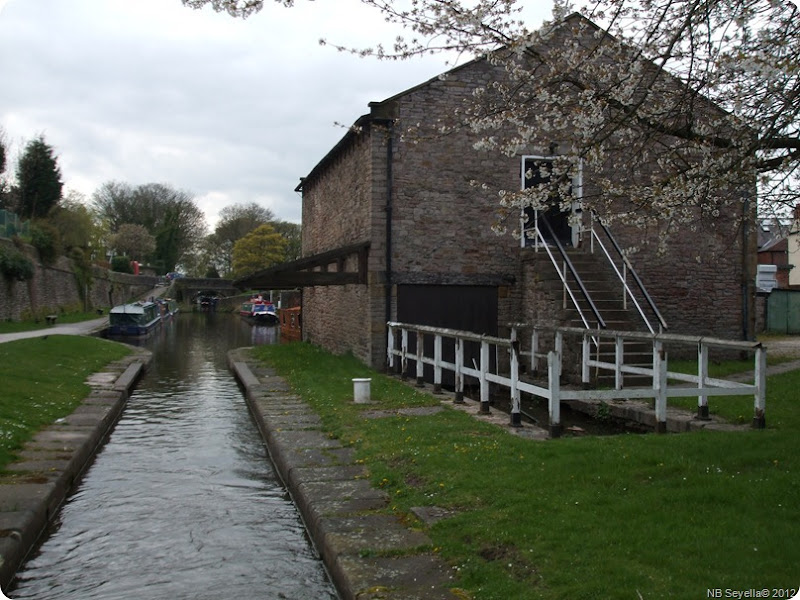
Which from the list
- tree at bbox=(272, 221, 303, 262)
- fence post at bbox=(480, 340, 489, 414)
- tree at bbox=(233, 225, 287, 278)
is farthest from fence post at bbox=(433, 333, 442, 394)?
tree at bbox=(272, 221, 303, 262)

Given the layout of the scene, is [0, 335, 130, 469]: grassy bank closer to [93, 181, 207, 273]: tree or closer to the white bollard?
the white bollard

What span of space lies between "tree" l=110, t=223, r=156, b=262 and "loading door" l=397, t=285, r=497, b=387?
178ft

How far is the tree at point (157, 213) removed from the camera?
69.6m

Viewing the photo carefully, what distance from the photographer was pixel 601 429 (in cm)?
1010

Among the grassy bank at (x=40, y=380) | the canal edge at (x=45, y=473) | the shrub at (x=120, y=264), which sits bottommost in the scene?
the canal edge at (x=45, y=473)

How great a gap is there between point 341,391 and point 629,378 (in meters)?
4.74

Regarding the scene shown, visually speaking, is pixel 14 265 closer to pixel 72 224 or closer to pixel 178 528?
pixel 72 224

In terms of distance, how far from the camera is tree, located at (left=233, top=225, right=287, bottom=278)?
207 feet

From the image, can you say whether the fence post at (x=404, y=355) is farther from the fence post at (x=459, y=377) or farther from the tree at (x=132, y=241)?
the tree at (x=132, y=241)

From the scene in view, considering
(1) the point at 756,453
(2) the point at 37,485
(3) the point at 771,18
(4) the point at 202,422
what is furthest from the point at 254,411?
(3) the point at 771,18

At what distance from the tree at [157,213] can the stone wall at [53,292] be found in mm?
16896

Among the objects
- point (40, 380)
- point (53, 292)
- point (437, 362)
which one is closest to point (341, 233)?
point (437, 362)

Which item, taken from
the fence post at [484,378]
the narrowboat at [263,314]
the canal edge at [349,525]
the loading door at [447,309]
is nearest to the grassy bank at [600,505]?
the canal edge at [349,525]

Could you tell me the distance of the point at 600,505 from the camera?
5.29 meters
